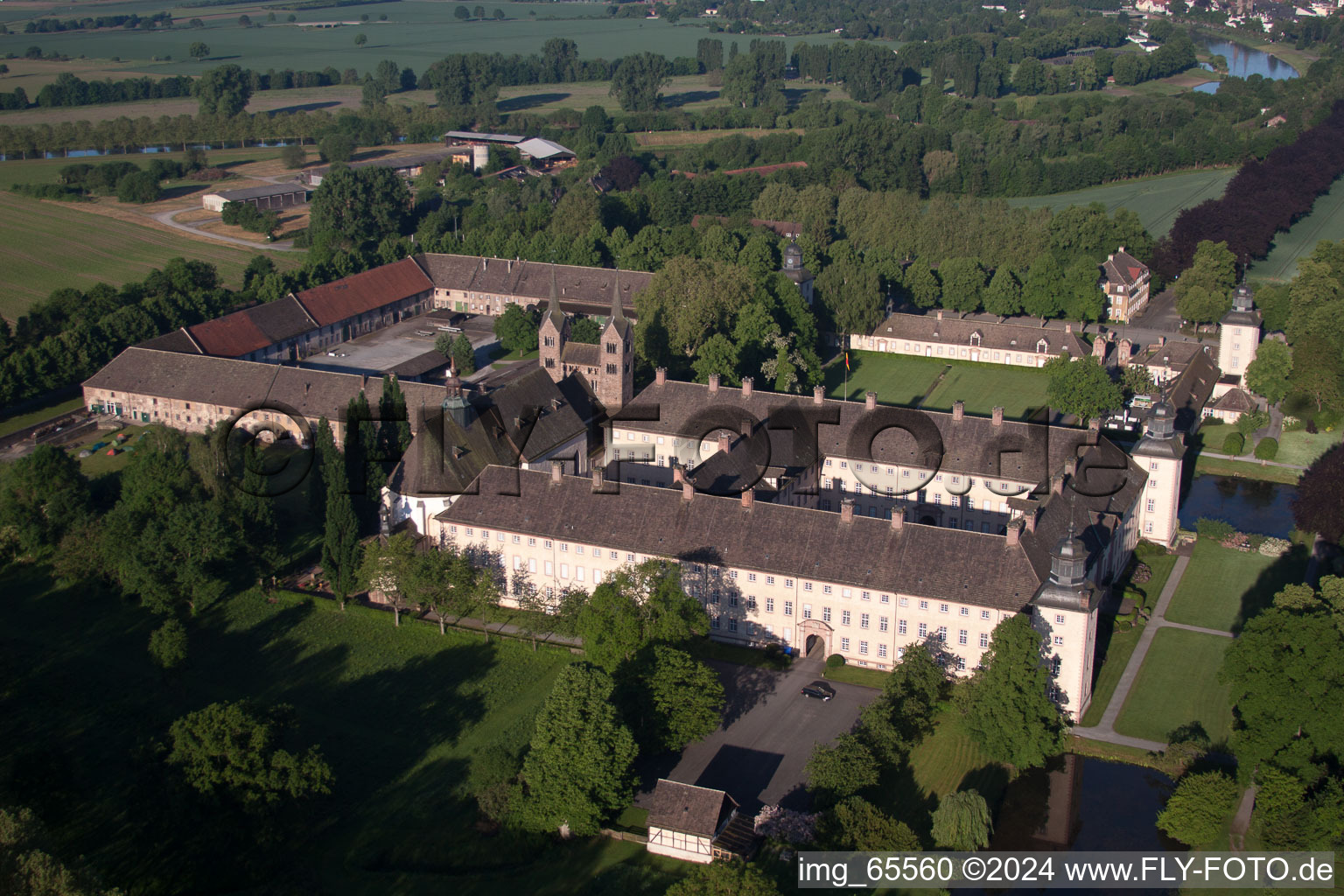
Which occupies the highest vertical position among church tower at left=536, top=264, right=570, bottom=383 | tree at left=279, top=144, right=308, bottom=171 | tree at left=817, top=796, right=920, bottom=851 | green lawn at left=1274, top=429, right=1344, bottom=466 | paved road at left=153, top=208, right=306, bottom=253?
church tower at left=536, top=264, right=570, bottom=383

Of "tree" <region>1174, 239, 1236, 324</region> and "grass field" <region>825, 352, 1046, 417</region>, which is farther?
"tree" <region>1174, 239, 1236, 324</region>

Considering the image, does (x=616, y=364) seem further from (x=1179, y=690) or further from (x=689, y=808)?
(x=689, y=808)

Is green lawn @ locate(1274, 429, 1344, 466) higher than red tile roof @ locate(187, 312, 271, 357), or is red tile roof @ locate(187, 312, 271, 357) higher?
red tile roof @ locate(187, 312, 271, 357)

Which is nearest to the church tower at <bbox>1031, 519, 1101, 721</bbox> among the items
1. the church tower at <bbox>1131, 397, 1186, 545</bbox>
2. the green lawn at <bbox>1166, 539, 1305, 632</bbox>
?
the green lawn at <bbox>1166, 539, 1305, 632</bbox>

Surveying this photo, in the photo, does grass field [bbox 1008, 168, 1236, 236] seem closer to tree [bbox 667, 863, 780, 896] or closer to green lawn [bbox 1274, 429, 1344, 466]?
green lawn [bbox 1274, 429, 1344, 466]

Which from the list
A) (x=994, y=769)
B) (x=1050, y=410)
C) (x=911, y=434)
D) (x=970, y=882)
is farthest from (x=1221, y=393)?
(x=970, y=882)

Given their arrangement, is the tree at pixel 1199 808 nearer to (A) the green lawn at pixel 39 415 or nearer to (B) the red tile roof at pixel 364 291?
(A) the green lawn at pixel 39 415

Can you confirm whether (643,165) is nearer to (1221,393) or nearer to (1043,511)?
(1221,393)

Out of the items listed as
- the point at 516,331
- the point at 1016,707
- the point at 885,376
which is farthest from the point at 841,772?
the point at 516,331
